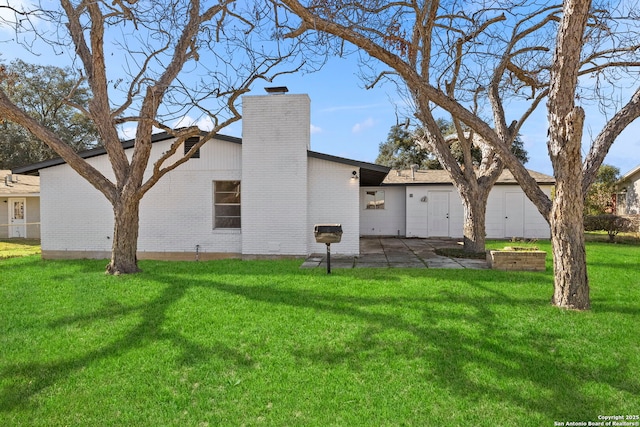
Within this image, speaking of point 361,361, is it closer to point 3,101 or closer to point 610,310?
point 610,310

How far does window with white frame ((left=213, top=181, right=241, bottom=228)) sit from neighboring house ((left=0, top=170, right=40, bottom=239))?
39.9ft

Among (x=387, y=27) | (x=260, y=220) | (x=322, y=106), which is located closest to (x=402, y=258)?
(x=260, y=220)

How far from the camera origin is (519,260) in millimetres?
8289

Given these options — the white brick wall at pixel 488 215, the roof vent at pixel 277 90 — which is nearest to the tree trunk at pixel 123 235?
the roof vent at pixel 277 90

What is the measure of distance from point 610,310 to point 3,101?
11054mm

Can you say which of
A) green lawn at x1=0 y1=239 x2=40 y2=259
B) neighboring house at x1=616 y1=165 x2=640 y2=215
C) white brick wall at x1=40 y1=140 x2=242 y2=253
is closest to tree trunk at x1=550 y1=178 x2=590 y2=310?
white brick wall at x1=40 y1=140 x2=242 y2=253

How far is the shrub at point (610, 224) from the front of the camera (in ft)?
49.9

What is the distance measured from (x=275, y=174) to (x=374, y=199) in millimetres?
8501

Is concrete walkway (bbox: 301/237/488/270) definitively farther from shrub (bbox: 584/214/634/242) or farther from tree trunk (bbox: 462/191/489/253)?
shrub (bbox: 584/214/634/242)

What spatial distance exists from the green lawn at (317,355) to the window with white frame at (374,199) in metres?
11.5

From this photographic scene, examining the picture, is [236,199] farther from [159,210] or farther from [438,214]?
[438,214]

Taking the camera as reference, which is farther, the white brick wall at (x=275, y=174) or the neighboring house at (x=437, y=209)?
the neighboring house at (x=437, y=209)

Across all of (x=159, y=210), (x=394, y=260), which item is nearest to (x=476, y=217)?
(x=394, y=260)

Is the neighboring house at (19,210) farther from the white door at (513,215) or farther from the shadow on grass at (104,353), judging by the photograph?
the white door at (513,215)
